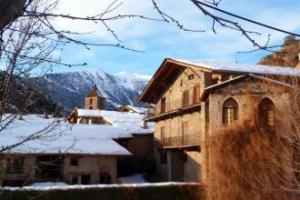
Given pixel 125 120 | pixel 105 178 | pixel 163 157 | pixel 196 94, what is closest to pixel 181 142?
pixel 196 94

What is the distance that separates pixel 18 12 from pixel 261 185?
19619 mm

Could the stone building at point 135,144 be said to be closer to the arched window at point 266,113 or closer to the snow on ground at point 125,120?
the snow on ground at point 125,120

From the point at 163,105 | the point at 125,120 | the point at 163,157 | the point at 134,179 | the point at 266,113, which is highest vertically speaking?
the point at 163,105

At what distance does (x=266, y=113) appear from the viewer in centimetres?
2456

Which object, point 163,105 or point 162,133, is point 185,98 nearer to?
point 163,105

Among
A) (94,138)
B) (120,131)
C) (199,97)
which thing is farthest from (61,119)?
(120,131)

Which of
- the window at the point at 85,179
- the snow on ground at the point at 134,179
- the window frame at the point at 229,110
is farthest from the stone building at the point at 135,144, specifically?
the window frame at the point at 229,110

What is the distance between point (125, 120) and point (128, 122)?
0.92m

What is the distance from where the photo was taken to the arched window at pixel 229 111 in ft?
86.5

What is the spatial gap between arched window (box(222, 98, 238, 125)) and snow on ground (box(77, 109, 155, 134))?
1293cm

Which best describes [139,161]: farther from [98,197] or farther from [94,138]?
[98,197]

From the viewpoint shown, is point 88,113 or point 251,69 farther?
point 88,113

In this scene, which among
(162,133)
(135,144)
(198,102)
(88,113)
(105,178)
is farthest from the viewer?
(88,113)

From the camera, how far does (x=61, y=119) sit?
5.70 metres
